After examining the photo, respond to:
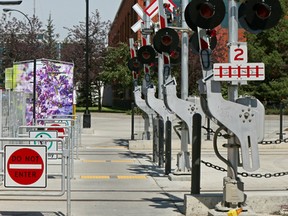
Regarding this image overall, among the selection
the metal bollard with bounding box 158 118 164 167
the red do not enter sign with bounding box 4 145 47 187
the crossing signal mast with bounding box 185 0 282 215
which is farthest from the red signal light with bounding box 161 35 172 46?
the red do not enter sign with bounding box 4 145 47 187

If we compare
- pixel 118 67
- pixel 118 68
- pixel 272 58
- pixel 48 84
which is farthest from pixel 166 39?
pixel 118 67

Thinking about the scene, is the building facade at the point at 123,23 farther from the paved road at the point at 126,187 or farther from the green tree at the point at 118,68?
the paved road at the point at 126,187

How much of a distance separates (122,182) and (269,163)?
5656 mm

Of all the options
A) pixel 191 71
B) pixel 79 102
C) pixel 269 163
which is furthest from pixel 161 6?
pixel 79 102

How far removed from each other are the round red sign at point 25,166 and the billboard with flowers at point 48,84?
43.0ft

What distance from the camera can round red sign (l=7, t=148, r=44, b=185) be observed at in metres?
8.62

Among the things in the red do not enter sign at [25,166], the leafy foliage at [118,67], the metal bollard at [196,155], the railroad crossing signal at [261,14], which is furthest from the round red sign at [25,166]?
the leafy foliage at [118,67]

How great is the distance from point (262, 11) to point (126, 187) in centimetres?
540

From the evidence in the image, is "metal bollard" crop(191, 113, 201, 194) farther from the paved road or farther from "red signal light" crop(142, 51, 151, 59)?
"red signal light" crop(142, 51, 151, 59)

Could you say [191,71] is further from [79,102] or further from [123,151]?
[123,151]

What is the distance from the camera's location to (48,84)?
2233cm

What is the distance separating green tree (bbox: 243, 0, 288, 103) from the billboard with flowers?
105 ft

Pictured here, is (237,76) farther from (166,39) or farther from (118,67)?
(118,67)

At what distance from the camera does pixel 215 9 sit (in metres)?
8.58
